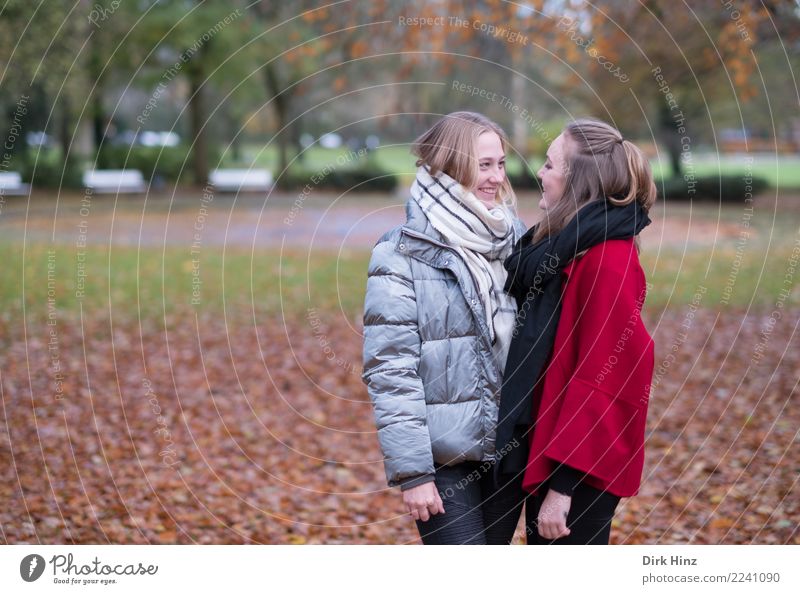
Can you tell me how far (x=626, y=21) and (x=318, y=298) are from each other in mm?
5797

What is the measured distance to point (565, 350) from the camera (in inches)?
114

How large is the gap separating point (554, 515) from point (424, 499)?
41 centimetres

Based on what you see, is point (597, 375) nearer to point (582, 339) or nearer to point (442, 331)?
point (582, 339)

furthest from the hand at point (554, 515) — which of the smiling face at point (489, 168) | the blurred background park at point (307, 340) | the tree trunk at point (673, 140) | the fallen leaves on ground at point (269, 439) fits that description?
the tree trunk at point (673, 140)

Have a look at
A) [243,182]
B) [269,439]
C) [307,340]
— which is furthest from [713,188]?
[269,439]

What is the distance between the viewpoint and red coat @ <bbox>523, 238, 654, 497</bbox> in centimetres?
279

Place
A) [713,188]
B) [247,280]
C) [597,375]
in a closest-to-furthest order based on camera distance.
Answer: [597,375], [247,280], [713,188]

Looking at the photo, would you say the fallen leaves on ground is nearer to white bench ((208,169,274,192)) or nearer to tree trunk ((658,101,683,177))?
white bench ((208,169,274,192))

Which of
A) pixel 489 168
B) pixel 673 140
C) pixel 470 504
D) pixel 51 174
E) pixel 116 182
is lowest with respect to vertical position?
pixel 51 174

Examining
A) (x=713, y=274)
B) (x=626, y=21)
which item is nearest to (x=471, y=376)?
(x=626, y=21)

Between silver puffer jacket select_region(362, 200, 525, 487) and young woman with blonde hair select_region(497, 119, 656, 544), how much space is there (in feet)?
0.34

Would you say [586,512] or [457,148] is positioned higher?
[457,148]

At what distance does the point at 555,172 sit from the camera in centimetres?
296

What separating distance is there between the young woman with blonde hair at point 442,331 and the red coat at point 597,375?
9.3 inches
